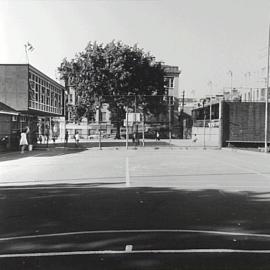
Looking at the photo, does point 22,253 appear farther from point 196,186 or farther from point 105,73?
point 105,73

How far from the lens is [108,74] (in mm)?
63062

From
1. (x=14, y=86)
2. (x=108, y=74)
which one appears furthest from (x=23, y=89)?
(x=108, y=74)

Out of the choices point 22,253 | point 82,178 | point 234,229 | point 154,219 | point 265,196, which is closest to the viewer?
point 22,253

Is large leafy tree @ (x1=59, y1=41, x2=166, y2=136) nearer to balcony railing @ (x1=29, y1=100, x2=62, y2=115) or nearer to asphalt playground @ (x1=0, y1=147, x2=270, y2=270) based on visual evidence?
balcony railing @ (x1=29, y1=100, x2=62, y2=115)

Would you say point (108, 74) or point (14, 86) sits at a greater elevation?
point (108, 74)

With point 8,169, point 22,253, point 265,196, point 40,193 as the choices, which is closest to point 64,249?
point 22,253

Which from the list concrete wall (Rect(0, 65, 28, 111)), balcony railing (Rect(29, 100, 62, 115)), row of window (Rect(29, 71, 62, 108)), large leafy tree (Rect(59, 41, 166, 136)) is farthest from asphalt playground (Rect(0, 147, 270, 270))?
large leafy tree (Rect(59, 41, 166, 136))

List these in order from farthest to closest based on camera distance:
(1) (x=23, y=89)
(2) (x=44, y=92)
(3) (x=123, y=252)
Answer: (2) (x=44, y=92), (1) (x=23, y=89), (3) (x=123, y=252)

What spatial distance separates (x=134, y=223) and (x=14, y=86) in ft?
102

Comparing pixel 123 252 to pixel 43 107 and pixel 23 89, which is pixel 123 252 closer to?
pixel 23 89

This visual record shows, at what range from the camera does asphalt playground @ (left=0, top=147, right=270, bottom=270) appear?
20.1 feet

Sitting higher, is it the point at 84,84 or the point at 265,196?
the point at 84,84

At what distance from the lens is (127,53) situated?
65312 mm

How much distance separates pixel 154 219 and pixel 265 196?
180 inches
